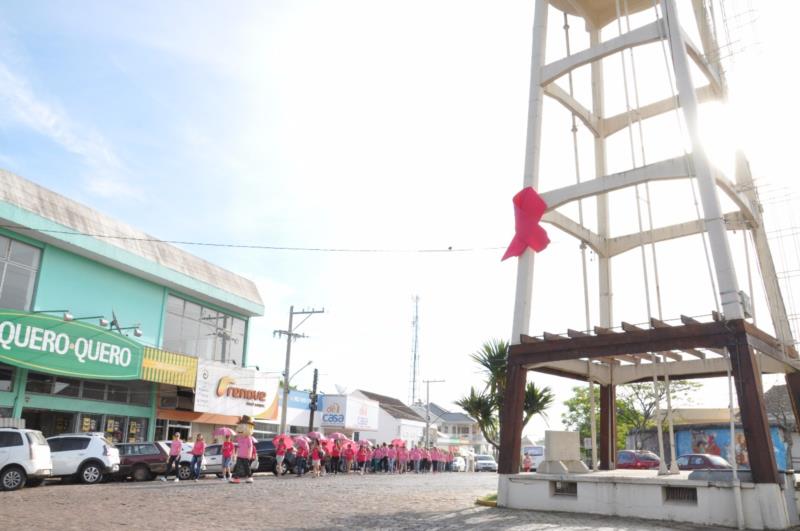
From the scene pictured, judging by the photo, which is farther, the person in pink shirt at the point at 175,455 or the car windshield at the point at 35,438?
the person in pink shirt at the point at 175,455

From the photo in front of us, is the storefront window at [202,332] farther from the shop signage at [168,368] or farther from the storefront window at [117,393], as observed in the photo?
the storefront window at [117,393]

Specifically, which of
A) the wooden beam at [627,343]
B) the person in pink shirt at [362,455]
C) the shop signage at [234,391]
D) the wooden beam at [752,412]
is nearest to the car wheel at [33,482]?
the shop signage at [234,391]

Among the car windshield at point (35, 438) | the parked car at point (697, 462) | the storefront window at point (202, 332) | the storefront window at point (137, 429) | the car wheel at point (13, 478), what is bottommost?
the car wheel at point (13, 478)

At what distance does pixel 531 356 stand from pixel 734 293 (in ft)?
14.9

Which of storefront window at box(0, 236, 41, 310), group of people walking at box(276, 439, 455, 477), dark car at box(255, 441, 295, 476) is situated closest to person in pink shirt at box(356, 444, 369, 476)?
group of people walking at box(276, 439, 455, 477)

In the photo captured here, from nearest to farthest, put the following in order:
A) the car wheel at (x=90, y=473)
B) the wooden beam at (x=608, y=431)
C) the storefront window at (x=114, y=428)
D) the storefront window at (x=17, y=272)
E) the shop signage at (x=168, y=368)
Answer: the wooden beam at (x=608, y=431) → the car wheel at (x=90, y=473) → the storefront window at (x=17, y=272) → the shop signage at (x=168, y=368) → the storefront window at (x=114, y=428)

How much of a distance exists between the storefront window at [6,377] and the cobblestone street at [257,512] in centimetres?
782

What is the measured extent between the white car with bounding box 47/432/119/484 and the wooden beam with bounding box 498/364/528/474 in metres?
12.8

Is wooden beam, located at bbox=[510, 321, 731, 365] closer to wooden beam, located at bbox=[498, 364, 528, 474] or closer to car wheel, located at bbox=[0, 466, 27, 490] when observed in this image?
wooden beam, located at bbox=[498, 364, 528, 474]

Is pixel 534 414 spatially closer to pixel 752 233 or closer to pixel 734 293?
pixel 752 233

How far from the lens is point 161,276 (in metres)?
29.8

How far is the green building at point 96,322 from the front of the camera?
77.0ft

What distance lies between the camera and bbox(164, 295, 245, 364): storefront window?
3188 cm

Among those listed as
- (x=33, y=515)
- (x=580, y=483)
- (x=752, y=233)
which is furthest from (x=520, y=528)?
(x=752, y=233)
